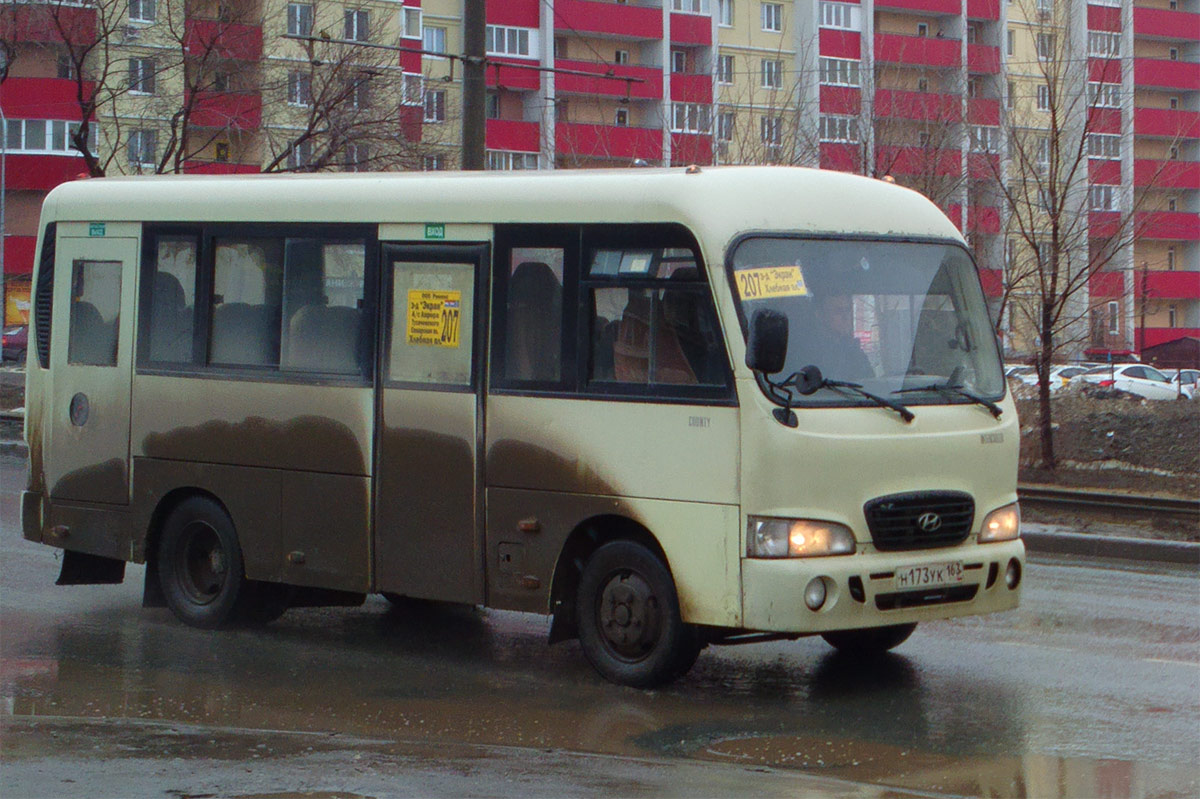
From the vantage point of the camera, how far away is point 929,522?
8430mm

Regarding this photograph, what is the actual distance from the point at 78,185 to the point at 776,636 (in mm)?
5759

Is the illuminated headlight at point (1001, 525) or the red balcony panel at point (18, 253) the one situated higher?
the red balcony panel at point (18, 253)

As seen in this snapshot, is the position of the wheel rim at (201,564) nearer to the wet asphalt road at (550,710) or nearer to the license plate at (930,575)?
the wet asphalt road at (550,710)

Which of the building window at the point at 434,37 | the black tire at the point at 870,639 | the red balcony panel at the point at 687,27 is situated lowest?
the black tire at the point at 870,639

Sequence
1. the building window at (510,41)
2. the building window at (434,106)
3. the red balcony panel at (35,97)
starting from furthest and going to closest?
the building window at (510,41) < the red balcony panel at (35,97) < the building window at (434,106)

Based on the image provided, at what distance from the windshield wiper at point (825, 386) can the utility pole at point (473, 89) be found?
836 cm

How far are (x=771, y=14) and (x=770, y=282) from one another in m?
73.9

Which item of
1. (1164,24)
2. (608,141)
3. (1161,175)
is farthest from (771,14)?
(1161,175)

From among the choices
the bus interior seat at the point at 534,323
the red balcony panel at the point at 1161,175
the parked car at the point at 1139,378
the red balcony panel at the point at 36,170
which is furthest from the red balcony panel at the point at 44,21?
the red balcony panel at the point at 36,170

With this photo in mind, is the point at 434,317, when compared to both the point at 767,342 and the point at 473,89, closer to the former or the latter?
the point at 767,342

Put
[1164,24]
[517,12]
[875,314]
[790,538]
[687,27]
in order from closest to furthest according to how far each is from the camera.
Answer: [790,538]
[875,314]
[517,12]
[687,27]
[1164,24]

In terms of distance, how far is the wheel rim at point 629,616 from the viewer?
8523 millimetres

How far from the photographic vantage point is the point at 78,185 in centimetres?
1134

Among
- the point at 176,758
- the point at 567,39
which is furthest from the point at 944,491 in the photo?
the point at 567,39
